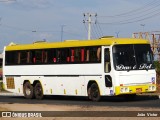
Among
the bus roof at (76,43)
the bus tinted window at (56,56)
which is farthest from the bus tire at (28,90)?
the bus roof at (76,43)

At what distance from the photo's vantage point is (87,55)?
29031 mm

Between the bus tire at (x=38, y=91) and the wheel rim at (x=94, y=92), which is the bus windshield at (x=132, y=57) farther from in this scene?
the bus tire at (x=38, y=91)

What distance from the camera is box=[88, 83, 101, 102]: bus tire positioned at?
28.5m

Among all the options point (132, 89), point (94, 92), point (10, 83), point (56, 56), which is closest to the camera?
point (132, 89)

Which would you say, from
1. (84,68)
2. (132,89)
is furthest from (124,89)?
(84,68)

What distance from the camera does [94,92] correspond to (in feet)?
94.4

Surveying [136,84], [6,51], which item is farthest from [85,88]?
[6,51]

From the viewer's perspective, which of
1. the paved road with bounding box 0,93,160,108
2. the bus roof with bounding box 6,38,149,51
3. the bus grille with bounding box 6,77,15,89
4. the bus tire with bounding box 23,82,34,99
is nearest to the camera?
the paved road with bounding box 0,93,160,108

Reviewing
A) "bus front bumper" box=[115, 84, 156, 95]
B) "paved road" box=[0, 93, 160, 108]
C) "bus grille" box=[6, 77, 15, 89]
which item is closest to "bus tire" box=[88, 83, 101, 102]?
"paved road" box=[0, 93, 160, 108]

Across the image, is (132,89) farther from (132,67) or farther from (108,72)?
(108,72)

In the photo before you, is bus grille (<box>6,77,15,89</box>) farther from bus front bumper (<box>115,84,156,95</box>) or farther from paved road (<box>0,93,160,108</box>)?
bus front bumper (<box>115,84,156,95</box>)

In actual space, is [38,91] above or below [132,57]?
below

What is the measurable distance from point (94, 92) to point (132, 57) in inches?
101

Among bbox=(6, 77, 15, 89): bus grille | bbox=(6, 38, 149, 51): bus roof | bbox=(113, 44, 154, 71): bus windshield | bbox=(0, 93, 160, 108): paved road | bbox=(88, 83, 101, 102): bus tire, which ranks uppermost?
bbox=(6, 38, 149, 51): bus roof
